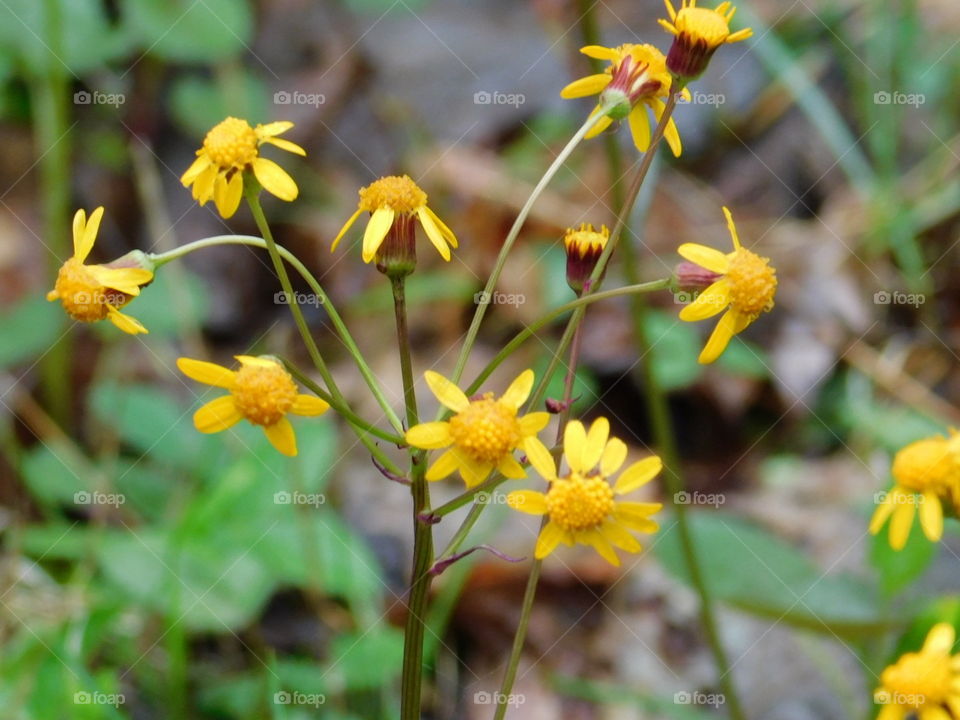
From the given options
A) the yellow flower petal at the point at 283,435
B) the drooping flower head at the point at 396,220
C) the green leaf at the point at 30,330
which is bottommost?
the yellow flower petal at the point at 283,435

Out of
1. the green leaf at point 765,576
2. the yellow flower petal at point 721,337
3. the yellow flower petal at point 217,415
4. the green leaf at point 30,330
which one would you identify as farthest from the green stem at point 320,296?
the green leaf at point 30,330

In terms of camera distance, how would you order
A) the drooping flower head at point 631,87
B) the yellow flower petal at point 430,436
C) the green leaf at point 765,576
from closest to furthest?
the yellow flower petal at point 430,436, the drooping flower head at point 631,87, the green leaf at point 765,576

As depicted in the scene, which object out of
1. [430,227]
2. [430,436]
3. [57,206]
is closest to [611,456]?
[430,436]

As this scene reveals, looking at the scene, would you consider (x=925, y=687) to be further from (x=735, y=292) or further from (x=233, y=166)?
(x=233, y=166)

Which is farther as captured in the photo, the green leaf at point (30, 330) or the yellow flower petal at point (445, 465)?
the green leaf at point (30, 330)

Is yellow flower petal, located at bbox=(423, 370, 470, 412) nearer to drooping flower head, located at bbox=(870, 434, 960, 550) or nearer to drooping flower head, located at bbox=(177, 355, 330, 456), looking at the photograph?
drooping flower head, located at bbox=(177, 355, 330, 456)

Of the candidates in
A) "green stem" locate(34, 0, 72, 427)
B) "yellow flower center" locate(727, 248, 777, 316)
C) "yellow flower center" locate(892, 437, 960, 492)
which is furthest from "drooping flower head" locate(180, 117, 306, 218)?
"green stem" locate(34, 0, 72, 427)

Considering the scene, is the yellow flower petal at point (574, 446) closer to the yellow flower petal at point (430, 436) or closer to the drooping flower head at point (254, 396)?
the yellow flower petal at point (430, 436)

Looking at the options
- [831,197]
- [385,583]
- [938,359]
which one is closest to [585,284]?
[385,583]
